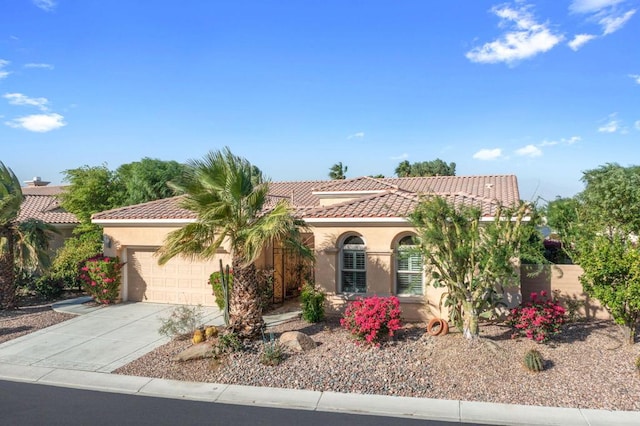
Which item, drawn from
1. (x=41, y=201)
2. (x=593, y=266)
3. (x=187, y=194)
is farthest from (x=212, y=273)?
(x=41, y=201)

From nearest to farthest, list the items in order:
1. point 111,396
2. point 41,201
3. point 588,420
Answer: point 588,420 → point 111,396 → point 41,201

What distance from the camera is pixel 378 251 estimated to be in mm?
14328

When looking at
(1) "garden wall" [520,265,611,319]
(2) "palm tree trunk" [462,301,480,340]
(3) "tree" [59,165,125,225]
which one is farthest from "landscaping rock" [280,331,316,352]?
(3) "tree" [59,165,125,225]

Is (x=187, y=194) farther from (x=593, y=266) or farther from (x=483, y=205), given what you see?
(x=593, y=266)

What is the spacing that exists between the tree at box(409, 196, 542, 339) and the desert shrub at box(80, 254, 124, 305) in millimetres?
11893

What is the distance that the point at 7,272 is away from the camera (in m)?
16.8

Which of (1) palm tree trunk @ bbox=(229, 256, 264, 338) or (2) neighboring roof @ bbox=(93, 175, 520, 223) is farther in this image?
(2) neighboring roof @ bbox=(93, 175, 520, 223)

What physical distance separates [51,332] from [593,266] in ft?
49.7

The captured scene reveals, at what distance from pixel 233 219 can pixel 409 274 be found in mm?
6055

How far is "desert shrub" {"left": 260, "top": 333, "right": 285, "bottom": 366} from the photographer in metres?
10.5

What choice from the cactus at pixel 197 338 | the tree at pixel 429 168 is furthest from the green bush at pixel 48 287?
the tree at pixel 429 168

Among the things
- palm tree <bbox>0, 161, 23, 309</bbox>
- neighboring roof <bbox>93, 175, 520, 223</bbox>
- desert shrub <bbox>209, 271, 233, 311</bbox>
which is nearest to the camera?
neighboring roof <bbox>93, 175, 520, 223</bbox>

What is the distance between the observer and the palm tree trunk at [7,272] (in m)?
16.7

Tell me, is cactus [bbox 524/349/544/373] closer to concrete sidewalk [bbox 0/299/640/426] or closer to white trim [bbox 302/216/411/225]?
concrete sidewalk [bbox 0/299/640/426]
